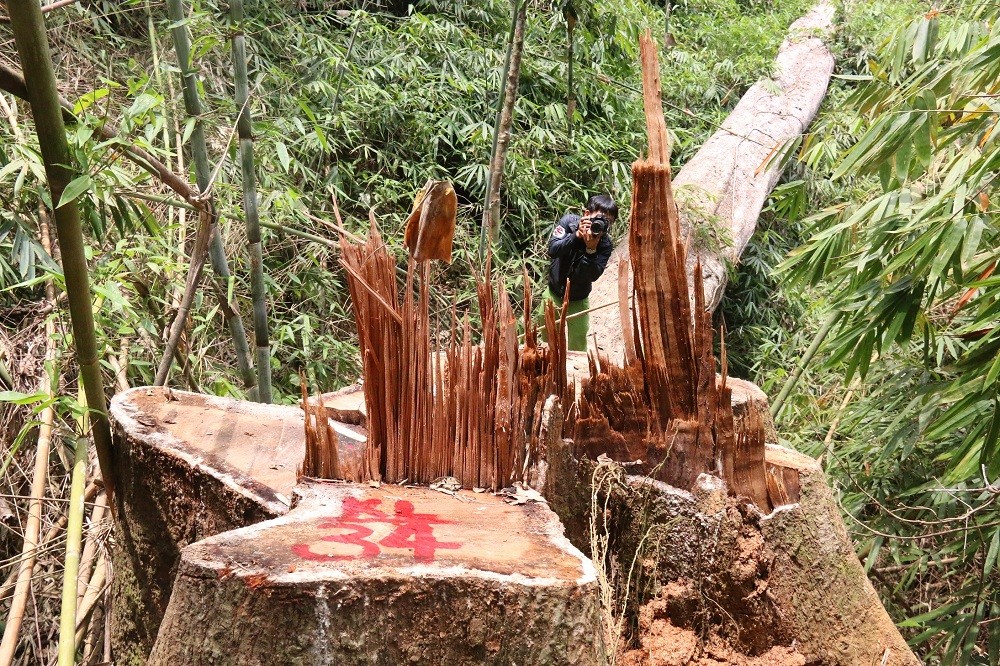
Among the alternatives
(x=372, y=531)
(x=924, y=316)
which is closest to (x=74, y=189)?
(x=372, y=531)

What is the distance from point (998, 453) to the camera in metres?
1.86

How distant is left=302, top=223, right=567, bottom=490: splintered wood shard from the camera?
1727 millimetres

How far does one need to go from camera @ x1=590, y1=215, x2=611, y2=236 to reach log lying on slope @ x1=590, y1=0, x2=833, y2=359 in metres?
0.21

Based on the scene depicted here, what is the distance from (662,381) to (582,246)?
1316mm

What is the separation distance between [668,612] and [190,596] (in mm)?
1111

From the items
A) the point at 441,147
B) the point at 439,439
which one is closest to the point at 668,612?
the point at 439,439

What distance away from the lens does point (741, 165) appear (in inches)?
186

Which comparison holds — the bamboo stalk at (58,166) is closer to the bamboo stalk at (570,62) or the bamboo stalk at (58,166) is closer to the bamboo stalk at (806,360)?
the bamboo stalk at (806,360)

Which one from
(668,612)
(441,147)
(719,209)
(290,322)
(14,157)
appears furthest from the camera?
(441,147)

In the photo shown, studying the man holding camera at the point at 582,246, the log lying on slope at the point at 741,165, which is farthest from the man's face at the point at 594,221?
the log lying on slope at the point at 741,165

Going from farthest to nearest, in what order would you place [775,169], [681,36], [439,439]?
[681,36] < [775,169] < [439,439]

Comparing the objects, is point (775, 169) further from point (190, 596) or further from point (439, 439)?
point (190, 596)

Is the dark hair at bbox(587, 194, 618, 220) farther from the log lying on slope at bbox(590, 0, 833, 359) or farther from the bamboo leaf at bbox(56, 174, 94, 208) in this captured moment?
the bamboo leaf at bbox(56, 174, 94, 208)

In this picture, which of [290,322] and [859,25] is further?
[859,25]
